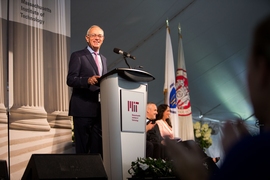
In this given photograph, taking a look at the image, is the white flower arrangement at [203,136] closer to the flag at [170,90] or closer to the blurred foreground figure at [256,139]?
the flag at [170,90]

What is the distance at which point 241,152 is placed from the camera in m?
0.53

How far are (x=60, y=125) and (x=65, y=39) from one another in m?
0.86

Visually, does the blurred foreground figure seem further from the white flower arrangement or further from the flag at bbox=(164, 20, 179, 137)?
the white flower arrangement

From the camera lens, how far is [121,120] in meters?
→ 3.34

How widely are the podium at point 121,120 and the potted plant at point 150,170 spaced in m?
0.09

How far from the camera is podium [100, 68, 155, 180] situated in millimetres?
3316

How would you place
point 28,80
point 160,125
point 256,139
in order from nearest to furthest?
point 256,139 < point 28,80 < point 160,125

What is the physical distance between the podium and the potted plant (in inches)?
3.7

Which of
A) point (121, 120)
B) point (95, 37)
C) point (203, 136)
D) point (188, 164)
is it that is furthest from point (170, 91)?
point (188, 164)

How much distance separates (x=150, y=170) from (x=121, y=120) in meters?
0.43

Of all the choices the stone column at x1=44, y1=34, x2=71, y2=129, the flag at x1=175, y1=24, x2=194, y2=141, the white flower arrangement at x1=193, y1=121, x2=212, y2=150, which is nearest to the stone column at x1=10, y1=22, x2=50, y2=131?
the stone column at x1=44, y1=34, x2=71, y2=129

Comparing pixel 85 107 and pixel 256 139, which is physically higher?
pixel 85 107

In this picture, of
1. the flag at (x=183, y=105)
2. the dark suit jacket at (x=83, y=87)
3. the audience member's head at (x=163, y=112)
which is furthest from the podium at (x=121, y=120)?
the flag at (x=183, y=105)

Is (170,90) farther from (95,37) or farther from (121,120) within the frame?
(121,120)
